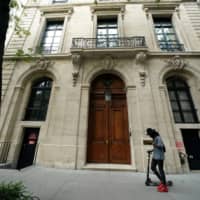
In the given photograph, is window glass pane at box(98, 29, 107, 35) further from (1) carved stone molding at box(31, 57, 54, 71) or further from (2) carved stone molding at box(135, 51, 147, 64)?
(1) carved stone molding at box(31, 57, 54, 71)

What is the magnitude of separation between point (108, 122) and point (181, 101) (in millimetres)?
4710

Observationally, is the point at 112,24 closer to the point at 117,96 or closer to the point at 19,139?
the point at 117,96

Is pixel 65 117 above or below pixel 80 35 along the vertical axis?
below

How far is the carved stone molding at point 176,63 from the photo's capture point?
7895mm

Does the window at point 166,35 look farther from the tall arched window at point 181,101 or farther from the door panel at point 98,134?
the door panel at point 98,134

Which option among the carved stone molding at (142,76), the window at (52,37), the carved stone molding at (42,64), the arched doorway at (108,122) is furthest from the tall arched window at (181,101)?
the window at (52,37)

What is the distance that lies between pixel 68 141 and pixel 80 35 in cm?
752

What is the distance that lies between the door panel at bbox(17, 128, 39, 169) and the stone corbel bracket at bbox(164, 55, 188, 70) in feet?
30.0

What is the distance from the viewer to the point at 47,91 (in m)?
8.49

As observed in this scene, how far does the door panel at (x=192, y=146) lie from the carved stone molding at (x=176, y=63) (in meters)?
3.84

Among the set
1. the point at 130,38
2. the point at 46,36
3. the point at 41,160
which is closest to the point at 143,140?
the point at 41,160

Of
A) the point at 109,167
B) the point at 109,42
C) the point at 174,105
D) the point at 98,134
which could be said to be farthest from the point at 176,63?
the point at 109,167

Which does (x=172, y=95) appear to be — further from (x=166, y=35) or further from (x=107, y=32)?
(x=107, y=32)

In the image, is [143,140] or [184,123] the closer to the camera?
[143,140]
